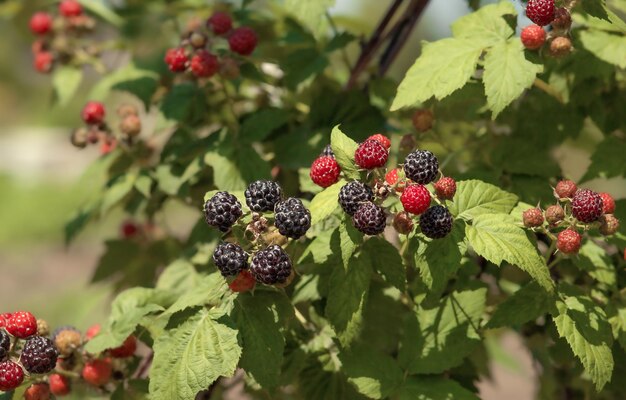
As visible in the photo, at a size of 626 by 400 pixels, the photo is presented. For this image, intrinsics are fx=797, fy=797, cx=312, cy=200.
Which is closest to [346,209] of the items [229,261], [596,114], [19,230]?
[229,261]

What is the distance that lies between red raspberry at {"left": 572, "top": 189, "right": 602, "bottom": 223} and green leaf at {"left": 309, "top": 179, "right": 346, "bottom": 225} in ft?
2.01

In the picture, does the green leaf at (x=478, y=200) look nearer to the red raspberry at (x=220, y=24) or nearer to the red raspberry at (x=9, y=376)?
the red raspberry at (x=220, y=24)

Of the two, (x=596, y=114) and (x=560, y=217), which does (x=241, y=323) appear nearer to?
(x=560, y=217)

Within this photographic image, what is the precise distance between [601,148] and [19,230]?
13827mm

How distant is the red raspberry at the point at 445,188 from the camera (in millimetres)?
2082

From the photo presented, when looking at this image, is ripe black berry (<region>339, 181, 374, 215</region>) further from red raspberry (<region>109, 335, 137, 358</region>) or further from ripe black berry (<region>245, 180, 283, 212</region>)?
red raspberry (<region>109, 335, 137, 358</region>)

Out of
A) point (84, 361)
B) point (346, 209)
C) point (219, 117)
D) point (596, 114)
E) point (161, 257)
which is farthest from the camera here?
point (161, 257)

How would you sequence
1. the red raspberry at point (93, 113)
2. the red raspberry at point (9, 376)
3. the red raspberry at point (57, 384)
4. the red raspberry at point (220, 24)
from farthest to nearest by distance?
the red raspberry at point (93, 113), the red raspberry at point (220, 24), the red raspberry at point (57, 384), the red raspberry at point (9, 376)

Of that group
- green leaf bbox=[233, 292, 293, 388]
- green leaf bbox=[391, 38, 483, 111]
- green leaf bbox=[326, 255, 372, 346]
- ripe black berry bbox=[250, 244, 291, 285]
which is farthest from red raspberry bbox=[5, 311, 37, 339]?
green leaf bbox=[391, 38, 483, 111]

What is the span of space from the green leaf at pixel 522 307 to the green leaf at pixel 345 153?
63 cm

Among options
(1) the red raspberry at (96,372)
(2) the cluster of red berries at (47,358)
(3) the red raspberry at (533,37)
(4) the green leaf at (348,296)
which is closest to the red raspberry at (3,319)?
(2) the cluster of red berries at (47,358)

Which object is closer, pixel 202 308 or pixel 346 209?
pixel 346 209

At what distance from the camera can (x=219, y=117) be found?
3.43 meters

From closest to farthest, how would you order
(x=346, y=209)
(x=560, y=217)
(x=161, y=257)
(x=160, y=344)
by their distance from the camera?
(x=346, y=209), (x=560, y=217), (x=160, y=344), (x=161, y=257)
